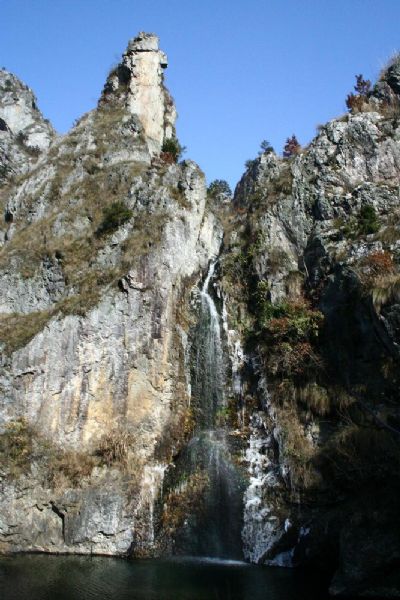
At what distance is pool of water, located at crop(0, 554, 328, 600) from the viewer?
14703mm

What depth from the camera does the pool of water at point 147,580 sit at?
48.2ft

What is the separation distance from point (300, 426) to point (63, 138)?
96.0 feet

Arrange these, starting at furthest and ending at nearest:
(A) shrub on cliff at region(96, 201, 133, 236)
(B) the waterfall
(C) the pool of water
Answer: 1. (A) shrub on cliff at region(96, 201, 133, 236)
2. (B) the waterfall
3. (C) the pool of water

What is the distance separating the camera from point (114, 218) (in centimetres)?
2983

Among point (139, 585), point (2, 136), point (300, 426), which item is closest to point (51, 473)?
point (139, 585)

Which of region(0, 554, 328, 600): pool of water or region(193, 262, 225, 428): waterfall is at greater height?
region(193, 262, 225, 428): waterfall

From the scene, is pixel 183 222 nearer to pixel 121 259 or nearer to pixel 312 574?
pixel 121 259

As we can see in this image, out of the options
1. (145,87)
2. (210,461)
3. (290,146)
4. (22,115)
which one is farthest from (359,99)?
(22,115)

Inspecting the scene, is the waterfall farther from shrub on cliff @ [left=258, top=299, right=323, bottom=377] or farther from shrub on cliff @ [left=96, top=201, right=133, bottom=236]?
shrub on cliff @ [left=96, top=201, right=133, bottom=236]

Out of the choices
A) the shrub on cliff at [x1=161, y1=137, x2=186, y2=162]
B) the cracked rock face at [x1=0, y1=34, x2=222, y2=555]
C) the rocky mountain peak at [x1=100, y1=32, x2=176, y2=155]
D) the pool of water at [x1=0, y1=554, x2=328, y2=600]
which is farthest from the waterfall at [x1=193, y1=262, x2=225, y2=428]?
the rocky mountain peak at [x1=100, y1=32, x2=176, y2=155]

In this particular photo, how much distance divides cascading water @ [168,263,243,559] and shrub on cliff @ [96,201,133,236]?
21.8 ft

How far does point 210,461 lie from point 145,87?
32.0 m

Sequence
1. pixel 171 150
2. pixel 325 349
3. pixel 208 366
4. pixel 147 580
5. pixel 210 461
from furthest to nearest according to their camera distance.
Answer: pixel 171 150 < pixel 208 366 < pixel 325 349 < pixel 210 461 < pixel 147 580

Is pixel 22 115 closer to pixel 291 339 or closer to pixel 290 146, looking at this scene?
pixel 290 146
